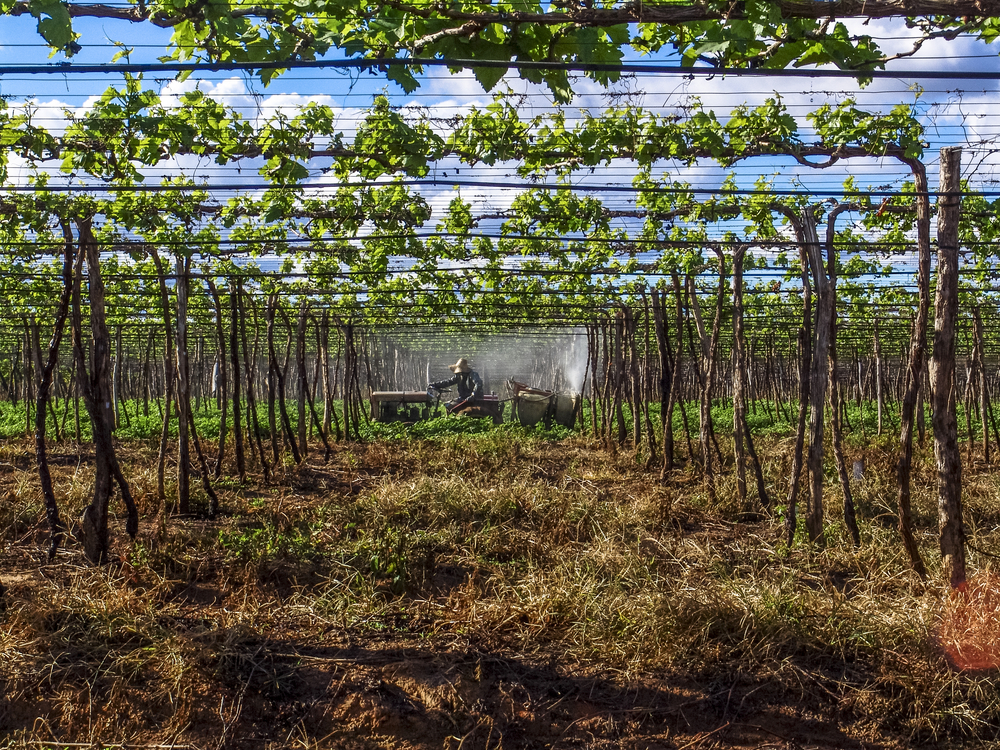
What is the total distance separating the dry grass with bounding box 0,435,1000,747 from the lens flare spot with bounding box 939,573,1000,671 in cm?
1

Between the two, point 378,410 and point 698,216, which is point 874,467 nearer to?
point 698,216

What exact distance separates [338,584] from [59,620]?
164cm

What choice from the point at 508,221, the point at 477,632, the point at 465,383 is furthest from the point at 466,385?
the point at 477,632

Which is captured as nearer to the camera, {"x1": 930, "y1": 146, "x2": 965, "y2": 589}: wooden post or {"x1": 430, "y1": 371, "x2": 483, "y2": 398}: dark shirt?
{"x1": 930, "y1": 146, "x2": 965, "y2": 589}: wooden post

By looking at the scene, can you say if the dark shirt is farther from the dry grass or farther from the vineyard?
the dry grass

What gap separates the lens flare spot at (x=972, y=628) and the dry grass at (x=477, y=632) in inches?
0.5

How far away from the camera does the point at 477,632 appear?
14.4ft

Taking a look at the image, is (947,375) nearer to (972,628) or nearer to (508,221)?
(972,628)

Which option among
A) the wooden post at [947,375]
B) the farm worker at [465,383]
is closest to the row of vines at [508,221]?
the wooden post at [947,375]

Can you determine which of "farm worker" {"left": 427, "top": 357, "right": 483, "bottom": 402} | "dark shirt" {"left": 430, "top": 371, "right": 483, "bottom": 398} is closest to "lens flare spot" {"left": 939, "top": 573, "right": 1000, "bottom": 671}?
"farm worker" {"left": 427, "top": 357, "right": 483, "bottom": 402}

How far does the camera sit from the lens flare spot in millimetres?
3834

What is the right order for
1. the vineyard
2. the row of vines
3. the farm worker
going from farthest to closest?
the farm worker
the row of vines
the vineyard

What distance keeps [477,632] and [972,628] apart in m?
2.78

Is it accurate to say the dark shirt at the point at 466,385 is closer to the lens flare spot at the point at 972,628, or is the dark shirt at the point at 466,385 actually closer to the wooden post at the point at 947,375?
the wooden post at the point at 947,375
